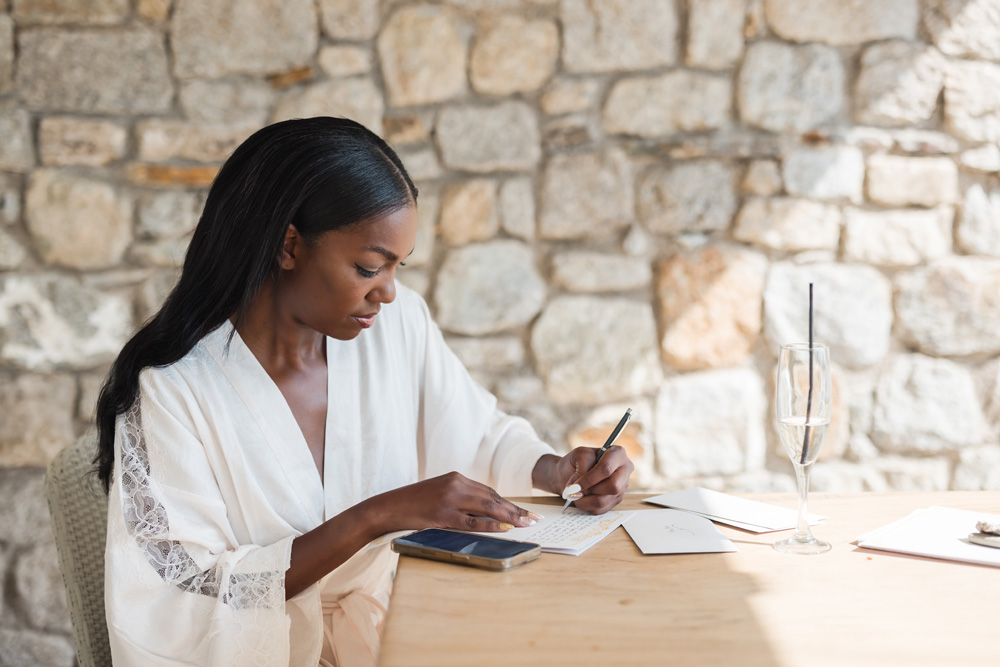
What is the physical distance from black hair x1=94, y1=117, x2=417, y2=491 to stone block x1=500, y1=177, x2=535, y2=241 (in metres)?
0.98

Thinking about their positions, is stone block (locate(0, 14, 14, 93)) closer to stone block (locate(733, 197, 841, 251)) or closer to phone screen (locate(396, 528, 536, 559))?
phone screen (locate(396, 528, 536, 559))

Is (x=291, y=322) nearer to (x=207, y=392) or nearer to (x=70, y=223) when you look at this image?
(x=207, y=392)

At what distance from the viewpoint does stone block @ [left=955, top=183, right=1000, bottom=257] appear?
8.45ft

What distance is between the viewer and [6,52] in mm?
2340

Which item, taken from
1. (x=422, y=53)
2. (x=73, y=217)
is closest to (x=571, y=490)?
(x=422, y=53)

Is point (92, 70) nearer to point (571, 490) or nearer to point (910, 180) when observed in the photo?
point (571, 490)

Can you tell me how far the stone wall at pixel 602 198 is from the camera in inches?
94.0

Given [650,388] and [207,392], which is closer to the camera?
[207,392]

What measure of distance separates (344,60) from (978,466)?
2285mm

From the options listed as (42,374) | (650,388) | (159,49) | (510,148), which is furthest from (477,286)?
(42,374)

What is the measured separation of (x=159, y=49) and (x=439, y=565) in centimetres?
191

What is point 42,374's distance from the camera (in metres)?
2.41

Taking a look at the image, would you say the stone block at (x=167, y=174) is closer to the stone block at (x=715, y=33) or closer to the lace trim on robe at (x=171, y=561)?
the lace trim on robe at (x=171, y=561)

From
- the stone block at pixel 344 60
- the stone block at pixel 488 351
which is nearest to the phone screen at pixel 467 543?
the stone block at pixel 488 351
